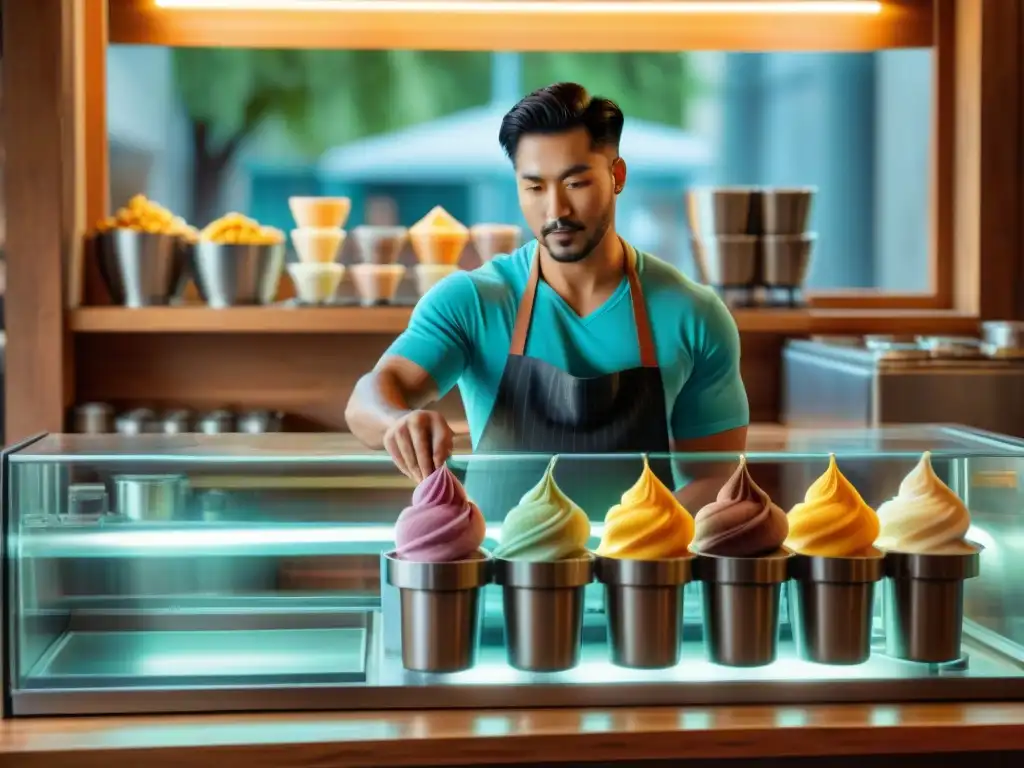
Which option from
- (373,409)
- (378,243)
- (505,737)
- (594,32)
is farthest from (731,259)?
(505,737)

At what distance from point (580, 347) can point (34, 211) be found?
184cm

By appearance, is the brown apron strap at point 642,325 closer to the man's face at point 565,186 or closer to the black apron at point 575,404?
the black apron at point 575,404

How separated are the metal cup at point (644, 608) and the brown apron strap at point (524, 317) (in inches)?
25.3

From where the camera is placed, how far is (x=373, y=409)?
180 cm

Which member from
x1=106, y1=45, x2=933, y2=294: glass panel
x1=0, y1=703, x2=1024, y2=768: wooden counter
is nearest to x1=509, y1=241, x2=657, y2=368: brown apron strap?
x1=0, y1=703, x2=1024, y2=768: wooden counter

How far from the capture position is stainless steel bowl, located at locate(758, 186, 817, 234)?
344 cm

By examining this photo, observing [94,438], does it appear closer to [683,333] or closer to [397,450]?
[397,450]

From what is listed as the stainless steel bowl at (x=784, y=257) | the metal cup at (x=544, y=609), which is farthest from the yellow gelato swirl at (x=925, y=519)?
the stainless steel bowl at (x=784, y=257)

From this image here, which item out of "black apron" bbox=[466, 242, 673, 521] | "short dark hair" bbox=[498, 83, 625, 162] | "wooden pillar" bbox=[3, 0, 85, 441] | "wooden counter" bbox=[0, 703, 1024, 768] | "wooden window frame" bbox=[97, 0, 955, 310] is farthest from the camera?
"wooden window frame" bbox=[97, 0, 955, 310]

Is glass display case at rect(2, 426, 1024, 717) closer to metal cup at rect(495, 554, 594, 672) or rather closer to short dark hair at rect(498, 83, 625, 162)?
metal cup at rect(495, 554, 594, 672)

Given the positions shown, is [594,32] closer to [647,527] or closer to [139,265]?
[139,265]

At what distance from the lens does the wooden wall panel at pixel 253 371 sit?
364 cm

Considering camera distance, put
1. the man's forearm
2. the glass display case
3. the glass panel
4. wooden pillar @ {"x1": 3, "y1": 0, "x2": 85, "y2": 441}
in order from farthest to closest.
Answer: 1. the glass panel
2. wooden pillar @ {"x1": 3, "y1": 0, "x2": 85, "y2": 441}
3. the man's forearm
4. the glass display case

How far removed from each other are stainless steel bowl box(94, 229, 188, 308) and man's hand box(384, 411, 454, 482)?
2035 millimetres
